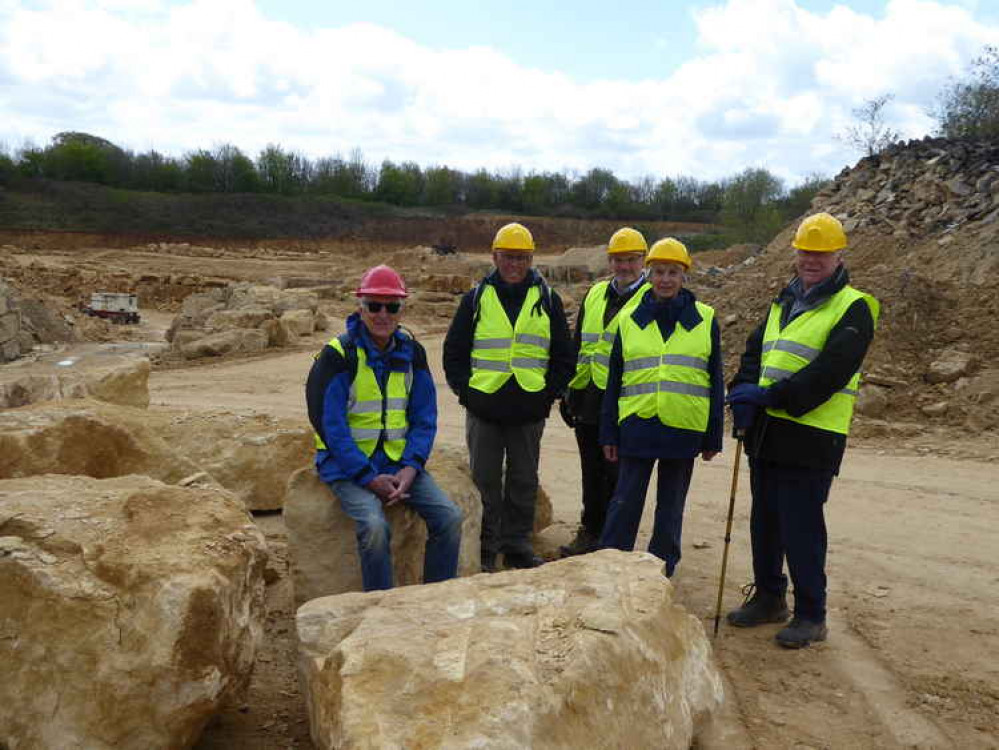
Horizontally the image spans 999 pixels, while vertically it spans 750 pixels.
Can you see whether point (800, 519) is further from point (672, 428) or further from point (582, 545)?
point (582, 545)

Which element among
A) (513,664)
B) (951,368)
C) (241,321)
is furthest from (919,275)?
(241,321)

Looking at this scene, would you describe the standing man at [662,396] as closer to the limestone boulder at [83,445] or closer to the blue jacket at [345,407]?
the blue jacket at [345,407]

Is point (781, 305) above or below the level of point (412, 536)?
above

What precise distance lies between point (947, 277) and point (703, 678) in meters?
11.5

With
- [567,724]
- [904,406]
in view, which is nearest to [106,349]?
[904,406]

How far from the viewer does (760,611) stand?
15.2ft

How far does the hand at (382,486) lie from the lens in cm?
411

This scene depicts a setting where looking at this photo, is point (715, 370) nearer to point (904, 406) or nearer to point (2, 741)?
point (2, 741)

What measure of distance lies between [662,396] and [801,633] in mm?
1369

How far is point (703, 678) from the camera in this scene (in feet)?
10.6

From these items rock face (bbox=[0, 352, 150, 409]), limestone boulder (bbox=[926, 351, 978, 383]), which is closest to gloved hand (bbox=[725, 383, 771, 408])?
rock face (bbox=[0, 352, 150, 409])

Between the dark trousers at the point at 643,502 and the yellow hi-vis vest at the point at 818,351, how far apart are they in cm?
66

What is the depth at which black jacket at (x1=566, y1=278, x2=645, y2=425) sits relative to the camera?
5242 mm

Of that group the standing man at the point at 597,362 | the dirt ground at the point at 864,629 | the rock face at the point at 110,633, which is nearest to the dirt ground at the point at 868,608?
the dirt ground at the point at 864,629
